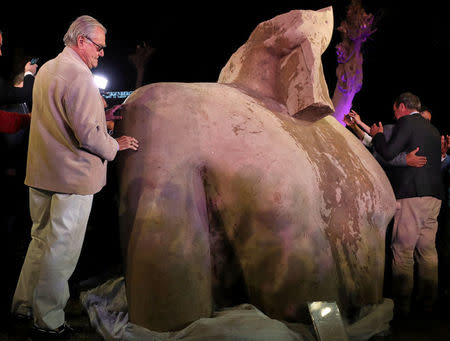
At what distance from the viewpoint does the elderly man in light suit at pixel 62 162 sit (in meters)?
1.86

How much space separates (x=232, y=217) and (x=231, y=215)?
1 centimetres

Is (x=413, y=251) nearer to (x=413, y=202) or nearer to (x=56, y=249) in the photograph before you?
(x=413, y=202)

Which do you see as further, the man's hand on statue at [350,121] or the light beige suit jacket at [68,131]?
the man's hand on statue at [350,121]

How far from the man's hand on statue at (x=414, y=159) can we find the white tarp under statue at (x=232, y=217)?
806 millimetres

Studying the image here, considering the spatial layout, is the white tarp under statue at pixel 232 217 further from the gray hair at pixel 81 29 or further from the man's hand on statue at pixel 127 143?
the gray hair at pixel 81 29

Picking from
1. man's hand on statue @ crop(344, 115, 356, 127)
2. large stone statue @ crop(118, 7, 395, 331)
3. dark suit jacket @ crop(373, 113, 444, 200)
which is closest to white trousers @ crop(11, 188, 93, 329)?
large stone statue @ crop(118, 7, 395, 331)

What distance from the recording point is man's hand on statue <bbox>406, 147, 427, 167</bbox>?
9.85 feet

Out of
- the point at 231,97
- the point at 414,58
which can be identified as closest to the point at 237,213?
the point at 231,97

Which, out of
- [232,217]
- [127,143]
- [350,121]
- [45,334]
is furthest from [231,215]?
[350,121]

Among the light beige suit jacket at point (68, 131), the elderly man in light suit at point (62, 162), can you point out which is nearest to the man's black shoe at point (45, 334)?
the elderly man in light suit at point (62, 162)

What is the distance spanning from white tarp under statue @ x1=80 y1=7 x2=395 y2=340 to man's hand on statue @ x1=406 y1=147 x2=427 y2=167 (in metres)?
0.81

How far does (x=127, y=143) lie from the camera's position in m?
2.01

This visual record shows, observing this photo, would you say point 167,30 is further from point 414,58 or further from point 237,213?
point 237,213

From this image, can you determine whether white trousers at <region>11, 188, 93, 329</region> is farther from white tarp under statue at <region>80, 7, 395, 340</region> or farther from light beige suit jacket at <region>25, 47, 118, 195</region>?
white tarp under statue at <region>80, 7, 395, 340</region>
